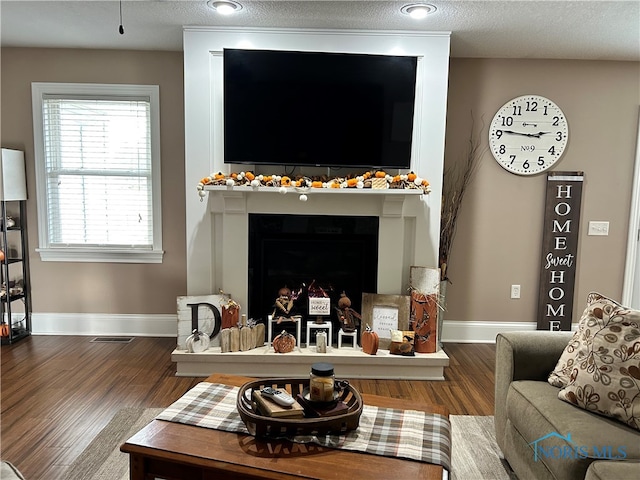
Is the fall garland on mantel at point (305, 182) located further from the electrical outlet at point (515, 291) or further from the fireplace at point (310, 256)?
the electrical outlet at point (515, 291)

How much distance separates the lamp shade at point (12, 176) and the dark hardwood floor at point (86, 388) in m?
1.22

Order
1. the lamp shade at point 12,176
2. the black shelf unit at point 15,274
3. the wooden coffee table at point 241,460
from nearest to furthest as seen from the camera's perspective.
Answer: the wooden coffee table at point 241,460 → the lamp shade at point 12,176 → the black shelf unit at point 15,274

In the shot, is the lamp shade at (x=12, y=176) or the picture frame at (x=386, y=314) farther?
the lamp shade at (x=12, y=176)

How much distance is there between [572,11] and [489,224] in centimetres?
171

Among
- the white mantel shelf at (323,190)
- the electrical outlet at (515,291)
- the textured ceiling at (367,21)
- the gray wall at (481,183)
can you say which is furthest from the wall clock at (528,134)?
the white mantel shelf at (323,190)

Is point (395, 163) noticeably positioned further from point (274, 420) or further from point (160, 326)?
point (160, 326)

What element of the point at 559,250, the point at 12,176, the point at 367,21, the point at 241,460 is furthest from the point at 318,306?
the point at 12,176

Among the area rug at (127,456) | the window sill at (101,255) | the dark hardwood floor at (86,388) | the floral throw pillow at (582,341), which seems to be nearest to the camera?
the floral throw pillow at (582,341)

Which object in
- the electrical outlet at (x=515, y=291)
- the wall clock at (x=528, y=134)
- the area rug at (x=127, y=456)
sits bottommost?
the area rug at (x=127, y=456)

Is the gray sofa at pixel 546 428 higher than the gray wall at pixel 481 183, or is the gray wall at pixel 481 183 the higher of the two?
the gray wall at pixel 481 183

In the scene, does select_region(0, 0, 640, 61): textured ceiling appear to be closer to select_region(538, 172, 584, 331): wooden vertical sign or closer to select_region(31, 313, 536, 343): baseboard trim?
select_region(538, 172, 584, 331): wooden vertical sign

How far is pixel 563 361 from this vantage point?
79.0 inches

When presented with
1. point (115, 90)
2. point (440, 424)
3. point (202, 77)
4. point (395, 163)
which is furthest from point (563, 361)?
point (115, 90)

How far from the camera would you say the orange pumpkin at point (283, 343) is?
323 centimetres
